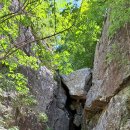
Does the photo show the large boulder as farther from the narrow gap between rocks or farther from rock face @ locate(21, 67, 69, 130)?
rock face @ locate(21, 67, 69, 130)

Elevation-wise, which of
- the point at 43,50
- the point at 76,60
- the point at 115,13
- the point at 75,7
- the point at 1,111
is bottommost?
the point at 1,111

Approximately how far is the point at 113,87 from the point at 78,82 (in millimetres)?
5558

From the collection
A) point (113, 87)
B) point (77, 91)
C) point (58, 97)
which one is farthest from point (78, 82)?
point (113, 87)

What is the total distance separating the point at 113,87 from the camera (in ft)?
27.7

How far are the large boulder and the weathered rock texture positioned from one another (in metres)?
2.53

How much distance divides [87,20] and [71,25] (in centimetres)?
40

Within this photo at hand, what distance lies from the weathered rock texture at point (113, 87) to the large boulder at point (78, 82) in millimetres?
2526

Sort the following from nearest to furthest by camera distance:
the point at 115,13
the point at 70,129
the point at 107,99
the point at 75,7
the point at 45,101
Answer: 1. the point at 75,7
2. the point at 115,13
3. the point at 107,99
4. the point at 45,101
5. the point at 70,129

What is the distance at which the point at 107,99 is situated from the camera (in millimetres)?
8914

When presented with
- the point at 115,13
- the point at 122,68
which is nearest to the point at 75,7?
the point at 115,13

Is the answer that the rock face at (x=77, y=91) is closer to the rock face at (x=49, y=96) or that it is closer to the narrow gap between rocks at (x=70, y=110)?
the narrow gap between rocks at (x=70, y=110)

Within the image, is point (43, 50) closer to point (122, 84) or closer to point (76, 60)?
point (122, 84)

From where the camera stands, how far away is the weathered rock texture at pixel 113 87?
728 cm

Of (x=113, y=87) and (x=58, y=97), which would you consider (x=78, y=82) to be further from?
(x=113, y=87)
